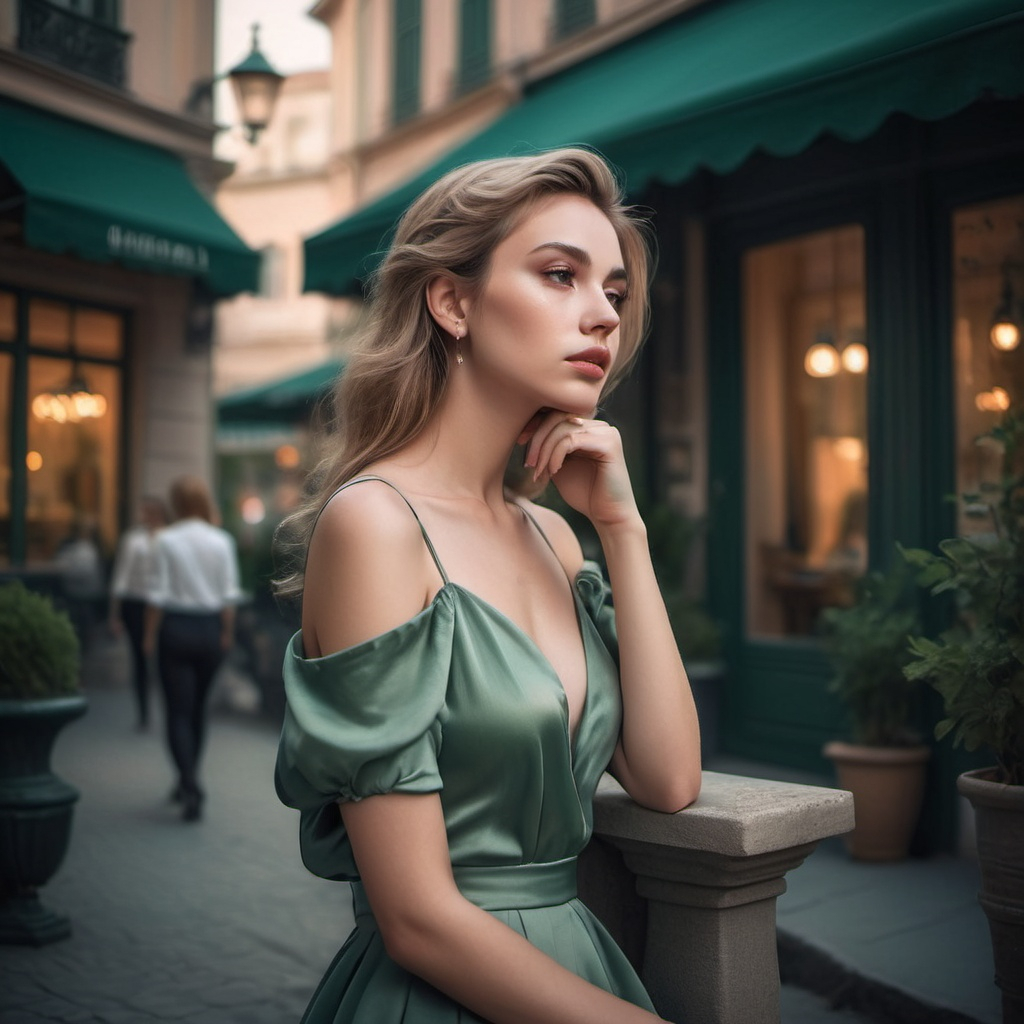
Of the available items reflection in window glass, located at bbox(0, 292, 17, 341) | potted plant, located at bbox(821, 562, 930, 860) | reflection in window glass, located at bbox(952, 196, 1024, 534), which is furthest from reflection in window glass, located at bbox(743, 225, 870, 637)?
reflection in window glass, located at bbox(0, 292, 17, 341)

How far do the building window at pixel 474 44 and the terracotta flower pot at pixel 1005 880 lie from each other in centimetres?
957

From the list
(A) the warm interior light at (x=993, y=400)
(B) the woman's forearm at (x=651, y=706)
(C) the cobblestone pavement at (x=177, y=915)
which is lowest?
(C) the cobblestone pavement at (x=177, y=915)

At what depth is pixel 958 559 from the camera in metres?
3.15

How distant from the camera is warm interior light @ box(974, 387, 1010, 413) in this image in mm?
5348

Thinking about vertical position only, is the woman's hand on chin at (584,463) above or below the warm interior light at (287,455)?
below

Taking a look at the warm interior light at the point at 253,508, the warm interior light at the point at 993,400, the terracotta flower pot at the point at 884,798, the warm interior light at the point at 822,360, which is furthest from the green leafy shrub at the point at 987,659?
the warm interior light at the point at 253,508

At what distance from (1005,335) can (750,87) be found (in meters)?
1.64

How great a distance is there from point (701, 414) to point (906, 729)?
2.65 m

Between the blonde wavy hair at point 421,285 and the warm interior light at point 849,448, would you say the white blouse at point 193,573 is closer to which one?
the warm interior light at point 849,448

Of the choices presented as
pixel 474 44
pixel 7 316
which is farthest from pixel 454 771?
pixel 474 44

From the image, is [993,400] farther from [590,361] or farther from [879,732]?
[590,361]

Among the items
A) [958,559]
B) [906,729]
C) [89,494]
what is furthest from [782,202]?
[89,494]

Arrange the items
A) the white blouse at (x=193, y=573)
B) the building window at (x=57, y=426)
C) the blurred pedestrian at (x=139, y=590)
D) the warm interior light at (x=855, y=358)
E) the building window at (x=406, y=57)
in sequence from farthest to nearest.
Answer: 1. the building window at (x=406, y=57)
2. the building window at (x=57, y=426)
3. the blurred pedestrian at (x=139, y=590)
4. the white blouse at (x=193, y=573)
5. the warm interior light at (x=855, y=358)

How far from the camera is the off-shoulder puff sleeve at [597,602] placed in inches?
75.7
